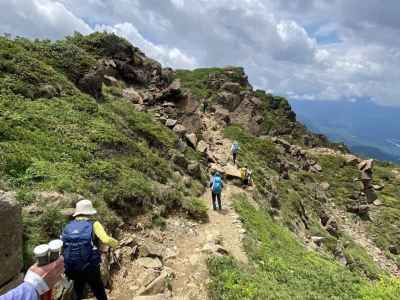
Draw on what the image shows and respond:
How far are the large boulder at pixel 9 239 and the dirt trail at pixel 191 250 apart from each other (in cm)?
391

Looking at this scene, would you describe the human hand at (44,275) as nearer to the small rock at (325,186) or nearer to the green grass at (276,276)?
the green grass at (276,276)

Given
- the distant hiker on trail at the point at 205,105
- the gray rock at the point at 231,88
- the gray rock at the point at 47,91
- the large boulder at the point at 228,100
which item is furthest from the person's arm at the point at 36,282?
the gray rock at the point at 231,88

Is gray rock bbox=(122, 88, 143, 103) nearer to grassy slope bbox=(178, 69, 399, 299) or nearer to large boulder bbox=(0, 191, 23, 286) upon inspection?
grassy slope bbox=(178, 69, 399, 299)

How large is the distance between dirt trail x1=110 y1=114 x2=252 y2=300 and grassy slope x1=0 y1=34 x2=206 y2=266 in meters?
1.32

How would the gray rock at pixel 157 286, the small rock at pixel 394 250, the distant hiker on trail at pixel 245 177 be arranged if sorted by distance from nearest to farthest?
the gray rock at pixel 157 286 < the distant hiker on trail at pixel 245 177 < the small rock at pixel 394 250

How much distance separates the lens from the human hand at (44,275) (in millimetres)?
3812

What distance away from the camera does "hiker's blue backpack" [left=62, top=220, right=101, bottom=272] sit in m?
7.04

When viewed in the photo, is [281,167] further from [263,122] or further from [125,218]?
[125,218]

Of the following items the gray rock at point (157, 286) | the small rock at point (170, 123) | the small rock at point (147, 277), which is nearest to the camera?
the gray rock at point (157, 286)

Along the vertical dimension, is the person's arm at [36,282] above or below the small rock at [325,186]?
below

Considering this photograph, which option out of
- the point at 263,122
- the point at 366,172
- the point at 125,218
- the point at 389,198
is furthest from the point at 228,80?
the point at 125,218

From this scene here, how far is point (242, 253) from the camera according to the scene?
598 inches

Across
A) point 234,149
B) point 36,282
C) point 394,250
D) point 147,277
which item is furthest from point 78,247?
point 394,250

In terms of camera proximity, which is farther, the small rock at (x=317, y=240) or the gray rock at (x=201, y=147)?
the gray rock at (x=201, y=147)
